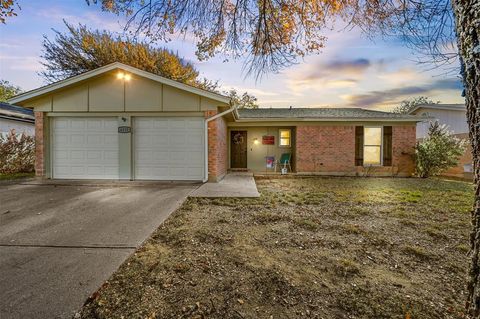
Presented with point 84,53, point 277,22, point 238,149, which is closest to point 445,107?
point 238,149

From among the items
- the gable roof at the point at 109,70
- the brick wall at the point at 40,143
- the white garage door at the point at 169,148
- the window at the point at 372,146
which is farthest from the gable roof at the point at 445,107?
the brick wall at the point at 40,143

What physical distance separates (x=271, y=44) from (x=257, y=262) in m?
4.36

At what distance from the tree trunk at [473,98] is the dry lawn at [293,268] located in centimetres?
57

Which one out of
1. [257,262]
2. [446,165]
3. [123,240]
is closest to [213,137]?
[123,240]

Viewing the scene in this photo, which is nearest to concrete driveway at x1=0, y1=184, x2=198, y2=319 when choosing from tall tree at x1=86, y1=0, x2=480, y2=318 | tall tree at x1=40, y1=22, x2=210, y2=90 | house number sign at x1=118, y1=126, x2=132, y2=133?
house number sign at x1=118, y1=126, x2=132, y2=133

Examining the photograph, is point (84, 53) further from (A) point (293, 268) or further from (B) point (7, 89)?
(A) point (293, 268)

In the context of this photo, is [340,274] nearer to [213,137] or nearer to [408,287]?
[408,287]

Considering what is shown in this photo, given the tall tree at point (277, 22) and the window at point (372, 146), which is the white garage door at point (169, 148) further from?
the window at point (372, 146)

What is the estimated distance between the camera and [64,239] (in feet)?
10.3

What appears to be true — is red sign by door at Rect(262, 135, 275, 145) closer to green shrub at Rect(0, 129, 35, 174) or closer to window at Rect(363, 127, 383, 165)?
window at Rect(363, 127, 383, 165)

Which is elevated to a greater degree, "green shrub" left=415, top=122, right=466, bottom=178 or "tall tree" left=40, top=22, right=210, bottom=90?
"tall tree" left=40, top=22, right=210, bottom=90

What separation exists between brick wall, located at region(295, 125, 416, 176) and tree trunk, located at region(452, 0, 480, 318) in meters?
9.58

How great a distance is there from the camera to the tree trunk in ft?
4.42

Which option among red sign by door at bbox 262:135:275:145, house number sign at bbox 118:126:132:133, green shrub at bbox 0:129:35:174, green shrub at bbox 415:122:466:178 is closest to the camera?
house number sign at bbox 118:126:132:133
